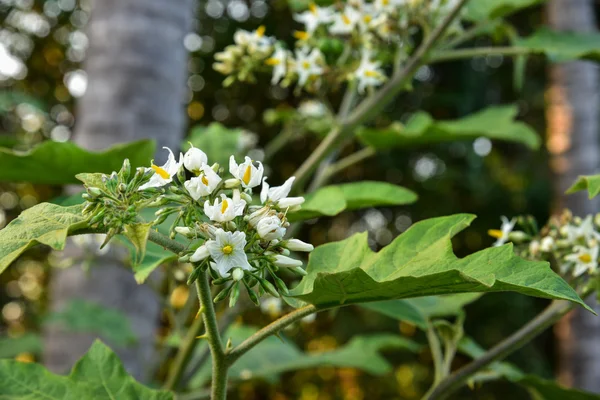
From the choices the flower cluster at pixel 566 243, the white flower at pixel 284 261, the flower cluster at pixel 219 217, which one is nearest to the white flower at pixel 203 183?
the flower cluster at pixel 219 217

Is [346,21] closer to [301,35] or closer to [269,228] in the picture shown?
[301,35]

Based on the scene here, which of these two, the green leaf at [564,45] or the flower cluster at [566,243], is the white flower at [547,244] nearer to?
the flower cluster at [566,243]

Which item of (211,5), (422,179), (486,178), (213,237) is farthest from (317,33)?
(211,5)

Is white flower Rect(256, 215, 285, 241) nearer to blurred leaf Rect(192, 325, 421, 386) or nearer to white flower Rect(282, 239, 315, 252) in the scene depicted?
white flower Rect(282, 239, 315, 252)

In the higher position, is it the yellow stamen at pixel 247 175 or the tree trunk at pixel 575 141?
the yellow stamen at pixel 247 175

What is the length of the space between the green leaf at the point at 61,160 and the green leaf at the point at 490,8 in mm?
869

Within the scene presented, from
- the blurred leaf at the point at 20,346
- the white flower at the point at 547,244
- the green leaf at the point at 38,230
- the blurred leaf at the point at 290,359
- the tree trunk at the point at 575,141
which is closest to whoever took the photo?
the green leaf at the point at 38,230

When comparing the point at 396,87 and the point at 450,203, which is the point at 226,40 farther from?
the point at 396,87

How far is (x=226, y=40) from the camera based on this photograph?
524 centimetres

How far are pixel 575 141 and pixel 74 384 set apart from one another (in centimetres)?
317

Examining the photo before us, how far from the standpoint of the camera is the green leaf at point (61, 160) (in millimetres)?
1101

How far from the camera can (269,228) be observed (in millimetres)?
703

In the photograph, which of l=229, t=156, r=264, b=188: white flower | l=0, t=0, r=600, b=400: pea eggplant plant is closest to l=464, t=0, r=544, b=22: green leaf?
l=0, t=0, r=600, b=400: pea eggplant plant

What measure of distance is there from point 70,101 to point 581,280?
18.7ft
